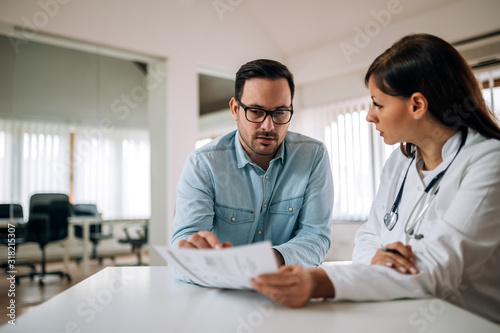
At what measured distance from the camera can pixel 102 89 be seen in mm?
4949

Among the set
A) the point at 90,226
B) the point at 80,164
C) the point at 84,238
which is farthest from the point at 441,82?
the point at 90,226

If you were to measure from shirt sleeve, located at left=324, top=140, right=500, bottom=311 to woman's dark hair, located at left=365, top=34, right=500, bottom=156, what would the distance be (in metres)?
0.17

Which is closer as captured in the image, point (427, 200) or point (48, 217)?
point (427, 200)

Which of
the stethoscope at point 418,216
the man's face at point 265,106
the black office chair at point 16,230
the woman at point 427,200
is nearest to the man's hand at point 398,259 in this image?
the woman at point 427,200

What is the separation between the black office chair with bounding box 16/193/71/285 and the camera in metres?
4.07

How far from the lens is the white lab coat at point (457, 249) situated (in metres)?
0.95

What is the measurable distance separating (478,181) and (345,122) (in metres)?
4.88

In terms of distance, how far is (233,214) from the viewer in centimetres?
168

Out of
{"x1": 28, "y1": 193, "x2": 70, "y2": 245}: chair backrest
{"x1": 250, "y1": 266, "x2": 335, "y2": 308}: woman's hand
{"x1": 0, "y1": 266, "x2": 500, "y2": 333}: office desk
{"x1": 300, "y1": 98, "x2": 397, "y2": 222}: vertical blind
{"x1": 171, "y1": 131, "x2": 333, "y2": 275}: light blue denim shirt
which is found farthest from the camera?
{"x1": 300, "y1": 98, "x2": 397, "y2": 222}: vertical blind

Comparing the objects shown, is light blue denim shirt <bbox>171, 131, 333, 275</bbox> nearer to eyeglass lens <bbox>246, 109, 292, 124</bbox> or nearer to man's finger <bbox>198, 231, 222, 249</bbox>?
eyeglass lens <bbox>246, 109, 292, 124</bbox>

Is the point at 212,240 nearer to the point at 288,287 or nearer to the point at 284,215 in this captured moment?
the point at 288,287

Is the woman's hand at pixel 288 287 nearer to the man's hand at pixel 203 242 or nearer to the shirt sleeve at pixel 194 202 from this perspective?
the man's hand at pixel 203 242

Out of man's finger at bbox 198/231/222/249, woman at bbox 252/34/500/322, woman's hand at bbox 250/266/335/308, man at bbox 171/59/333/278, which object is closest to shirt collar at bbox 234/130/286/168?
man at bbox 171/59/333/278

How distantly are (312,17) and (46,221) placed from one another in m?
4.28
